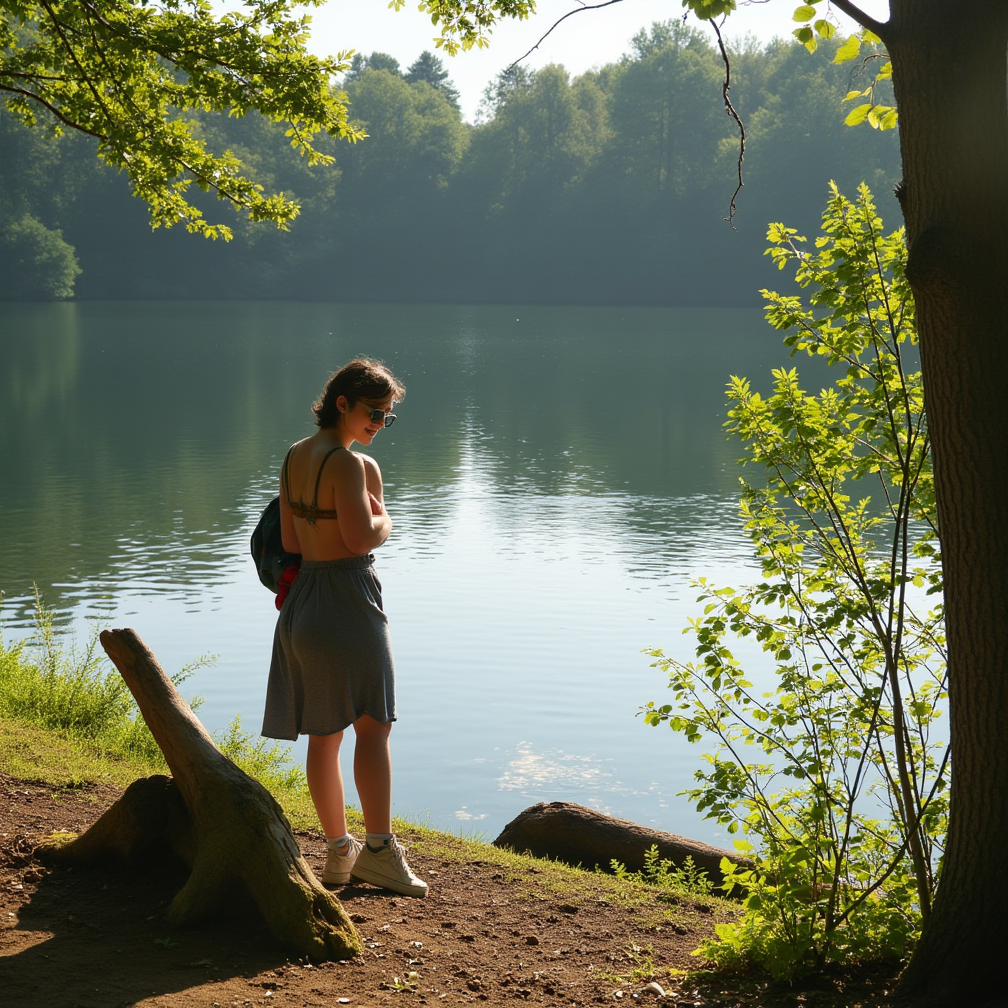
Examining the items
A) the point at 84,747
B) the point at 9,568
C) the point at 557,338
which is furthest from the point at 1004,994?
the point at 557,338

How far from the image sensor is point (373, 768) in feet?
13.2

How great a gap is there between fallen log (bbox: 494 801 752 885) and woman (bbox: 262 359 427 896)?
218 centimetres

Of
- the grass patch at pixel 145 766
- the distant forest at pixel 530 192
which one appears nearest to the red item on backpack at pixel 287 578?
the grass patch at pixel 145 766

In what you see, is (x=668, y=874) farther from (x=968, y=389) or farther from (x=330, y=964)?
(x=968, y=389)

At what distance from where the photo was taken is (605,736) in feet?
30.2

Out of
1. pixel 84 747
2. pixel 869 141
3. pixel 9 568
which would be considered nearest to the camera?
pixel 84 747

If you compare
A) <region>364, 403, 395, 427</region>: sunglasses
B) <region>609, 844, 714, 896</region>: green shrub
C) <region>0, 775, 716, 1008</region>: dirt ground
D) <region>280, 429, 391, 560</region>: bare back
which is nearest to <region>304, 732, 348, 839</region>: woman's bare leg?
<region>0, 775, 716, 1008</region>: dirt ground

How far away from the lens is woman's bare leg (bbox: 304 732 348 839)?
3.96 m

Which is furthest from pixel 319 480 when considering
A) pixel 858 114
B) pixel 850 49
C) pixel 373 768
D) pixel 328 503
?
pixel 850 49

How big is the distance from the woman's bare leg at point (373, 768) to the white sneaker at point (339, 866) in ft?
0.58

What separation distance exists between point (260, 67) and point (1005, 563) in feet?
21.1

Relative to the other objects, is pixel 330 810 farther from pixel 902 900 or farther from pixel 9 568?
pixel 9 568

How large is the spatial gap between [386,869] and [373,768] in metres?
0.44

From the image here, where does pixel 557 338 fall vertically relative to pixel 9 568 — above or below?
above
